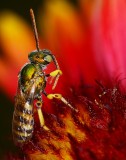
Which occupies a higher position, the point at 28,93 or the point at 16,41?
the point at 16,41

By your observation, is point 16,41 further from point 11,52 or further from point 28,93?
point 28,93

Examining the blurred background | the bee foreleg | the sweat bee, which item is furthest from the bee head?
the blurred background

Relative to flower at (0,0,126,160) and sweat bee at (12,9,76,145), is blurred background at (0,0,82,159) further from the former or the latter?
sweat bee at (12,9,76,145)

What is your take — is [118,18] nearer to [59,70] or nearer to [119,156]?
[59,70]

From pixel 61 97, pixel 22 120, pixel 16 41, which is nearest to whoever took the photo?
pixel 22 120

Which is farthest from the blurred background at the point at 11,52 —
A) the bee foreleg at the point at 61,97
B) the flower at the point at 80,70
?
the bee foreleg at the point at 61,97

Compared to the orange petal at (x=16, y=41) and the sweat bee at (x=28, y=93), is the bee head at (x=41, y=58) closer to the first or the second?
the sweat bee at (x=28, y=93)

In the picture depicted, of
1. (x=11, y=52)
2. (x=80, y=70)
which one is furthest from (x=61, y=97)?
(x=11, y=52)
